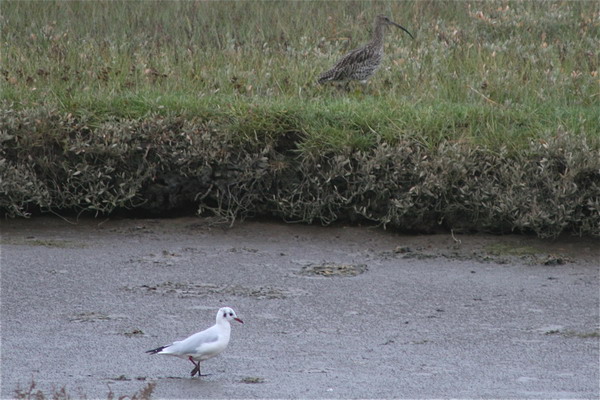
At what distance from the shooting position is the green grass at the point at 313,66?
8.14m

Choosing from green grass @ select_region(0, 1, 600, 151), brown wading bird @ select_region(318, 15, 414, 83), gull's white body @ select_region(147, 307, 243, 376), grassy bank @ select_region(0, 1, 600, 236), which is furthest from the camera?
brown wading bird @ select_region(318, 15, 414, 83)

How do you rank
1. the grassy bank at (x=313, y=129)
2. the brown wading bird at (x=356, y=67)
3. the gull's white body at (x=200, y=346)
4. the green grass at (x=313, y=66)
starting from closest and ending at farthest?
Result: 1. the gull's white body at (x=200, y=346)
2. the grassy bank at (x=313, y=129)
3. the green grass at (x=313, y=66)
4. the brown wading bird at (x=356, y=67)

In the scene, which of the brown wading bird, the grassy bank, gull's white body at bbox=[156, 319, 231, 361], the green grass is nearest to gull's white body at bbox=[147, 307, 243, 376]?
gull's white body at bbox=[156, 319, 231, 361]

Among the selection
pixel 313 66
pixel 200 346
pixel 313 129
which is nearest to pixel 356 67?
pixel 313 66

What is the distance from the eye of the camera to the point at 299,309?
6090mm

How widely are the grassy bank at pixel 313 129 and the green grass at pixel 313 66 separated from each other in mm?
26

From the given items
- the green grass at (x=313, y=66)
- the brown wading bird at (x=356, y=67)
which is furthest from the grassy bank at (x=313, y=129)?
the brown wading bird at (x=356, y=67)

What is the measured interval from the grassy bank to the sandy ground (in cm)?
25

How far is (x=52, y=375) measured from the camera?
4871 millimetres

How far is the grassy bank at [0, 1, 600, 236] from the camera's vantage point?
7539 mm

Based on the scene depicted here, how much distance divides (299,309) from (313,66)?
449 centimetres

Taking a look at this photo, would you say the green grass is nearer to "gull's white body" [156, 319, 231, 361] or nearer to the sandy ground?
the sandy ground

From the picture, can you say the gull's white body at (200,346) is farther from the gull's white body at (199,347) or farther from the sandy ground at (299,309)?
the sandy ground at (299,309)

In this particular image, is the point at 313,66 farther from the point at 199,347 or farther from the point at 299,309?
the point at 199,347
